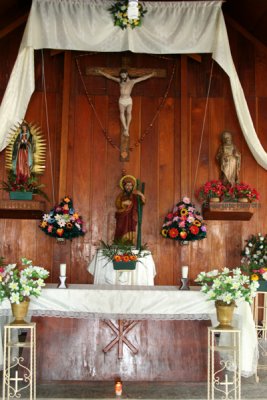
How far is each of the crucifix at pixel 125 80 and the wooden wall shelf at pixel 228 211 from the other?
1286mm

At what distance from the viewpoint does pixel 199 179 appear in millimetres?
7074

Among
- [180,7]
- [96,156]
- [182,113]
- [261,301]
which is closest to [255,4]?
[180,7]

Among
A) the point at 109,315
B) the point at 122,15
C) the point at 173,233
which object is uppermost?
the point at 122,15

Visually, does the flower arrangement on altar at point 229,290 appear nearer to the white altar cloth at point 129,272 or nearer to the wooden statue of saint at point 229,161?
the white altar cloth at point 129,272

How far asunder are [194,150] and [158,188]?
2.33ft

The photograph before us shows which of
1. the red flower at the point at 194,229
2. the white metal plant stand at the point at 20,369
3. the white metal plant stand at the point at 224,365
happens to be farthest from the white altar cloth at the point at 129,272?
the white metal plant stand at the point at 20,369

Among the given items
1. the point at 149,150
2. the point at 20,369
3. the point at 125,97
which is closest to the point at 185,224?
the point at 149,150

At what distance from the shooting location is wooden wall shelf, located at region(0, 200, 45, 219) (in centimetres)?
640

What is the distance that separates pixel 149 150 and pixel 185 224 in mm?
1183

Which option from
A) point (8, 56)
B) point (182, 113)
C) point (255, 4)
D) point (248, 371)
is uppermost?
point (255, 4)

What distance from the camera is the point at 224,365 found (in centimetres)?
448

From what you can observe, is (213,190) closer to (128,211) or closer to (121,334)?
(128,211)

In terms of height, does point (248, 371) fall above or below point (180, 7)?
below

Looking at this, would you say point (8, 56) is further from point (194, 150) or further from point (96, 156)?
point (194, 150)
